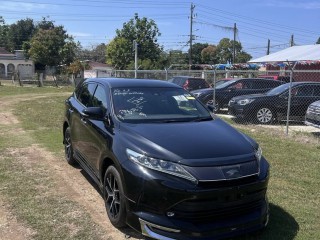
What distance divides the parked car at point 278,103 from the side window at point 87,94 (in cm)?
788

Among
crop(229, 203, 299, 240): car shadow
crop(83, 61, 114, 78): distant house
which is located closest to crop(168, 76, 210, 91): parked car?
crop(83, 61, 114, 78): distant house

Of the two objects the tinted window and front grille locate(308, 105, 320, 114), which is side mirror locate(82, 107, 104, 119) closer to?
front grille locate(308, 105, 320, 114)

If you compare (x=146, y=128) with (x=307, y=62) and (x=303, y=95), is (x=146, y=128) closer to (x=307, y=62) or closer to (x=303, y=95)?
(x=303, y=95)

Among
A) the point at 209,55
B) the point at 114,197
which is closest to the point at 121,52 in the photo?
the point at 209,55

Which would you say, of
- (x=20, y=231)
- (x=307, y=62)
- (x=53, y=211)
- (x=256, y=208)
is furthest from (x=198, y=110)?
(x=307, y=62)

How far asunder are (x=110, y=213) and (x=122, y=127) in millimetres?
1013

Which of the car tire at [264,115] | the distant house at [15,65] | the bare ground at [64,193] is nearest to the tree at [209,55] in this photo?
the distant house at [15,65]

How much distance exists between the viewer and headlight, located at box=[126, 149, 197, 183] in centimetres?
397

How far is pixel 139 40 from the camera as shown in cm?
5344

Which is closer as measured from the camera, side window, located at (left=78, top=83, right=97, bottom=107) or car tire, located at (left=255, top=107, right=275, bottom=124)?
side window, located at (left=78, top=83, right=97, bottom=107)

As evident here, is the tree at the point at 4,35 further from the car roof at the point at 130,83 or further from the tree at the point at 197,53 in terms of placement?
the car roof at the point at 130,83

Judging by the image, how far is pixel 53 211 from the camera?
16.9 ft

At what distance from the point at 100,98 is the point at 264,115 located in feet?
29.4

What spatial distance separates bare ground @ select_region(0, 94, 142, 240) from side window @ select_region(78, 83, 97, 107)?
1231 mm
